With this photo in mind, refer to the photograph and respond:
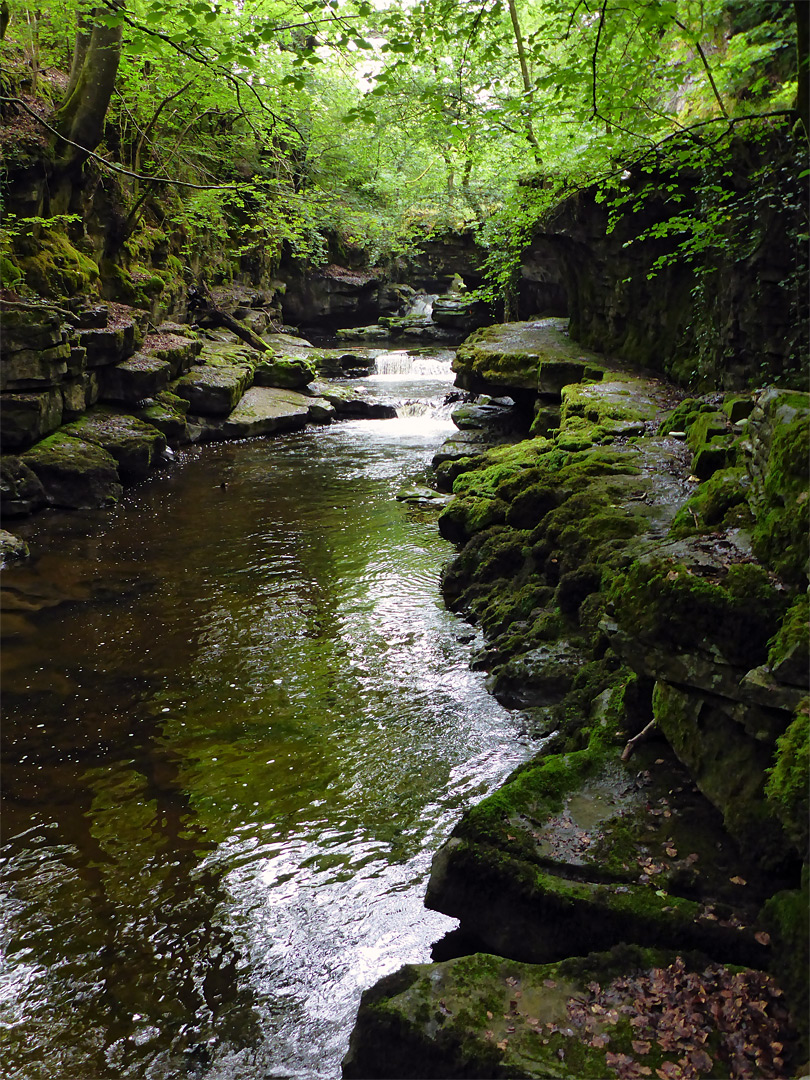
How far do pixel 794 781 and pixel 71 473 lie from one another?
12.4 m

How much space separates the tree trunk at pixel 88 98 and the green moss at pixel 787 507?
1490cm

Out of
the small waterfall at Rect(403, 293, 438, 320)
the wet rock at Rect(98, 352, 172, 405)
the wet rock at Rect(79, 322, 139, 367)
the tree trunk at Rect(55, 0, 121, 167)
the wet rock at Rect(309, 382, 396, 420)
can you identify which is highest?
the tree trunk at Rect(55, 0, 121, 167)

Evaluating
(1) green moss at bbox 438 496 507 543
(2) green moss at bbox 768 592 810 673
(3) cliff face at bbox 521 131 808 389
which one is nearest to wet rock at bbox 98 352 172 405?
(1) green moss at bbox 438 496 507 543

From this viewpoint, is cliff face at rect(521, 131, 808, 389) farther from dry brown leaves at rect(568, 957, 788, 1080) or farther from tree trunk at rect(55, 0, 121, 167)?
tree trunk at rect(55, 0, 121, 167)

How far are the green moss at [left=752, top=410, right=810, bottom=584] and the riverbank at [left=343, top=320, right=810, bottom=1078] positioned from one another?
0.01 meters

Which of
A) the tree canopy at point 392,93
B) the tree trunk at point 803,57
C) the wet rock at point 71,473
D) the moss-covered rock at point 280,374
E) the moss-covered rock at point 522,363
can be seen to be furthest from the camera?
the moss-covered rock at point 280,374

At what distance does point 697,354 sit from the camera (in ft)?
37.5

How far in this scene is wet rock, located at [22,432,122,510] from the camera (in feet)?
40.6

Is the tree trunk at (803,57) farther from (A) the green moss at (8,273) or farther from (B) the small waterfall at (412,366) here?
(B) the small waterfall at (412,366)

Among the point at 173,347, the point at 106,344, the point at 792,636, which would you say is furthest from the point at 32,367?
the point at 792,636

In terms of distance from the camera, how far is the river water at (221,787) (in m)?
3.79

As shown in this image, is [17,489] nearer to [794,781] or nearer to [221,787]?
[221,787]

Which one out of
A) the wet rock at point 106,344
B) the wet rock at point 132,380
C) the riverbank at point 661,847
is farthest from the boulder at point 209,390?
the riverbank at point 661,847

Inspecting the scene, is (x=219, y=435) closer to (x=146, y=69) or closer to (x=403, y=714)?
(x=146, y=69)
